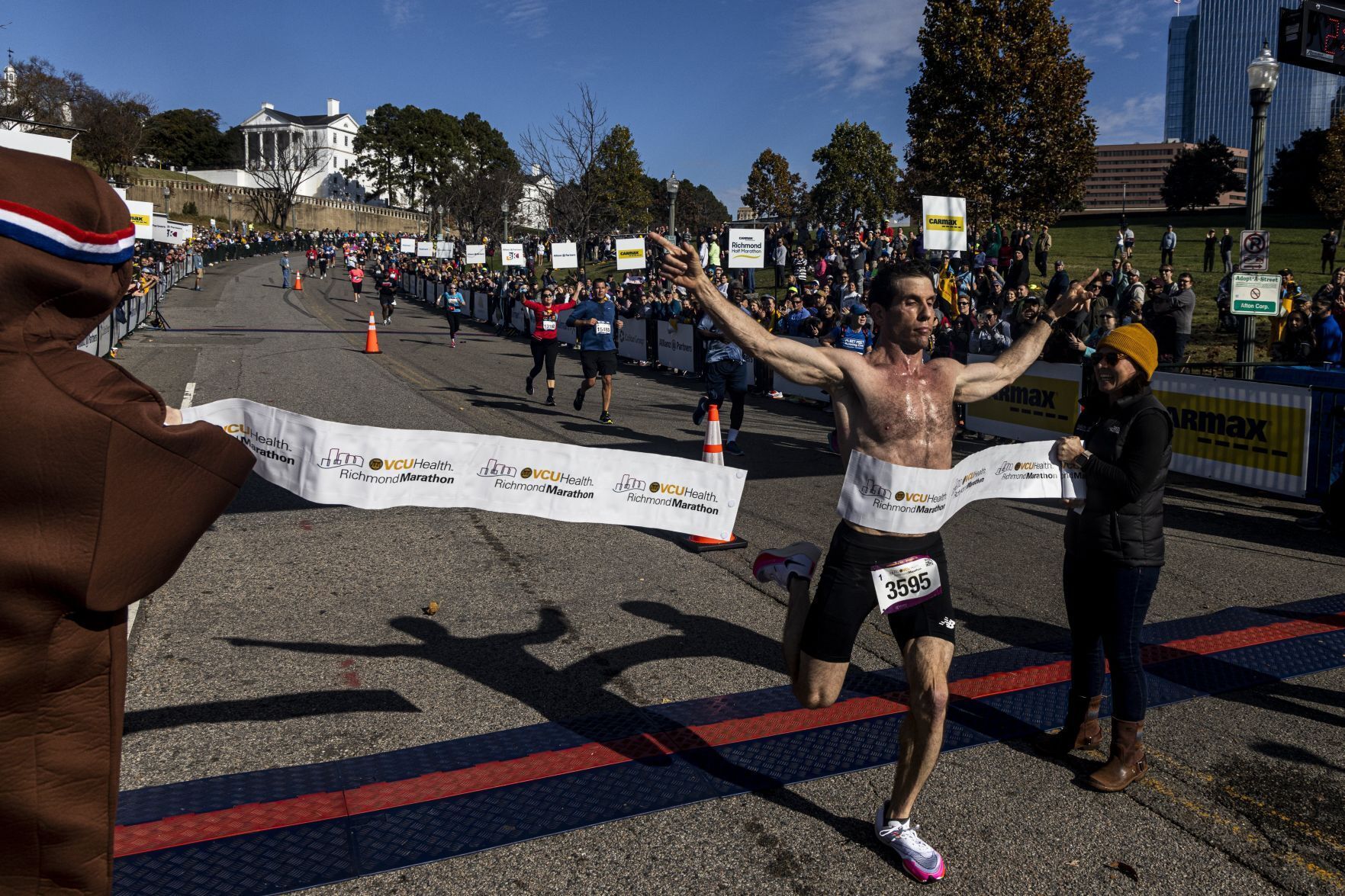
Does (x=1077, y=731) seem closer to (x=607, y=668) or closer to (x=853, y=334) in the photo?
(x=607, y=668)

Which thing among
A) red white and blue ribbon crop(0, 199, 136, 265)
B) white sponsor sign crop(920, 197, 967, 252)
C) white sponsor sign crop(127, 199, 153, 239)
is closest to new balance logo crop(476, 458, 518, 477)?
red white and blue ribbon crop(0, 199, 136, 265)

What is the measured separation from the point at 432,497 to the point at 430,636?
1.70 m

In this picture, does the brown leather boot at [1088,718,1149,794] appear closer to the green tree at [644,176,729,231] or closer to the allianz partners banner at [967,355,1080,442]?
the allianz partners banner at [967,355,1080,442]

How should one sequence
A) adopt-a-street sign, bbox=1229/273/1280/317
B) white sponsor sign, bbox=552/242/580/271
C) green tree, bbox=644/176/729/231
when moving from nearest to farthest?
adopt-a-street sign, bbox=1229/273/1280/317, white sponsor sign, bbox=552/242/580/271, green tree, bbox=644/176/729/231

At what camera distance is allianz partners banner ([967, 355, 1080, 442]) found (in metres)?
12.7

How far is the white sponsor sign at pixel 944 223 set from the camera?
49.6ft

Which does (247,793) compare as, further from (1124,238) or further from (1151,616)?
(1124,238)

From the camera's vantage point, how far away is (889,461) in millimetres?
3553

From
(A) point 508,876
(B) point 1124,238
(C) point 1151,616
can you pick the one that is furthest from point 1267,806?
(B) point 1124,238

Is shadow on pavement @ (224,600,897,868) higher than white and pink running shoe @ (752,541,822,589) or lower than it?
lower

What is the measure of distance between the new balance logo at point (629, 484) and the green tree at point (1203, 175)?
8154 centimetres

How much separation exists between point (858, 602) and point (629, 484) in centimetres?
129

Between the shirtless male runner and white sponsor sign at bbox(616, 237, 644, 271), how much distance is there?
70.6ft

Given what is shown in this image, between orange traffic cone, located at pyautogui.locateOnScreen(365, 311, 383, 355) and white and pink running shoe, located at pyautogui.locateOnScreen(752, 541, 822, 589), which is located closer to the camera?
white and pink running shoe, located at pyautogui.locateOnScreen(752, 541, 822, 589)
